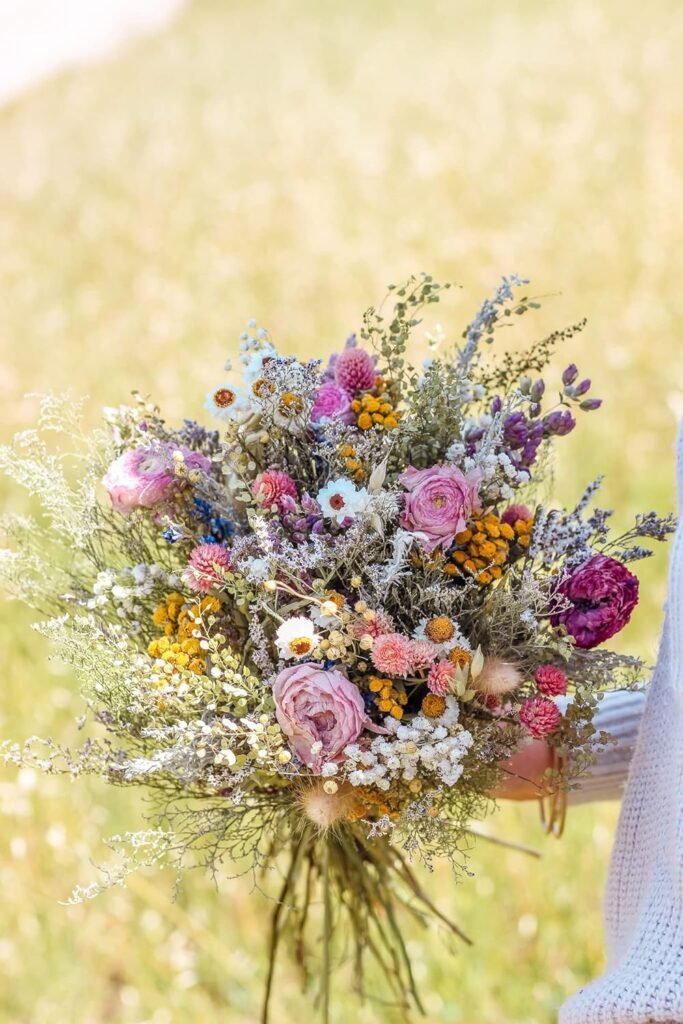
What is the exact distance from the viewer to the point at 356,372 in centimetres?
150

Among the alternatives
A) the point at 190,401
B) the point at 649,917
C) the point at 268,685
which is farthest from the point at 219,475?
the point at 190,401

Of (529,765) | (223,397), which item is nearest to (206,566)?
(223,397)

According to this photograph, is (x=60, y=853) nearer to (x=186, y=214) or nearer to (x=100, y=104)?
(x=186, y=214)

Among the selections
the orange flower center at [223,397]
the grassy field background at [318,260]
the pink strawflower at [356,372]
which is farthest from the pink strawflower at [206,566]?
the grassy field background at [318,260]

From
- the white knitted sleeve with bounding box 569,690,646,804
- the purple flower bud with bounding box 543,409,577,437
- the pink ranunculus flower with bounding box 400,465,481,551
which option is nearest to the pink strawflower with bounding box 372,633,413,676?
the pink ranunculus flower with bounding box 400,465,481,551

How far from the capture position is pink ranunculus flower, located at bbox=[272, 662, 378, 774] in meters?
1.29

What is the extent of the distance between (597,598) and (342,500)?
1.14 ft

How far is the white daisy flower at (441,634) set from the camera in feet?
4.27

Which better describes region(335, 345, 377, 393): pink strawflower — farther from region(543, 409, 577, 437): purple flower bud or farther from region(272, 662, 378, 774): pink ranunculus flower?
region(272, 662, 378, 774): pink ranunculus flower

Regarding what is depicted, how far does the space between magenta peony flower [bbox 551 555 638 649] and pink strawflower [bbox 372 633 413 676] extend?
0.72 feet

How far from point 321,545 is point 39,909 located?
6.96 ft

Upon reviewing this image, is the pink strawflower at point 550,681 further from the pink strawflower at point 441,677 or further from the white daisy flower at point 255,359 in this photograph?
the white daisy flower at point 255,359

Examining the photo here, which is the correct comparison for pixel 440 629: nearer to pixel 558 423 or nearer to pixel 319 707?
pixel 319 707

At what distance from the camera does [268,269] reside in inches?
225
